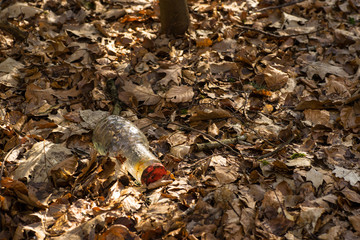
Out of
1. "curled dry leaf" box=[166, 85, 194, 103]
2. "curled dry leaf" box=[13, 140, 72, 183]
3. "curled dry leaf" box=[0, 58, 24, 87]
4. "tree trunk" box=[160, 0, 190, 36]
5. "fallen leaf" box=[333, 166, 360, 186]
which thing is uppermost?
"tree trunk" box=[160, 0, 190, 36]

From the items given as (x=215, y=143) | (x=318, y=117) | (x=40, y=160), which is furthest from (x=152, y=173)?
(x=318, y=117)

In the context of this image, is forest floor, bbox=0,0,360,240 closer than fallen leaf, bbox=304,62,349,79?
Yes

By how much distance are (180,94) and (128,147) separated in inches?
38.0

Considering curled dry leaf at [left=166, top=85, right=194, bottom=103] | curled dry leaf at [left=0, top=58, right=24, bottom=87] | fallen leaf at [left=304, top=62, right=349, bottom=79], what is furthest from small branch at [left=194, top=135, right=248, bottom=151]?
curled dry leaf at [left=0, top=58, right=24, bottom=87]

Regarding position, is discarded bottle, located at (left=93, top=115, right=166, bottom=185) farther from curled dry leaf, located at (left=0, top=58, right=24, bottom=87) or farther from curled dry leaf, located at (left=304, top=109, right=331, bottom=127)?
curled dry leaf, located at (left=304, top=109, right=331, bottom=127)

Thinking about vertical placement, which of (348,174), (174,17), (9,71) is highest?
(174,17)

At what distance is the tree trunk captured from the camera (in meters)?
4.47

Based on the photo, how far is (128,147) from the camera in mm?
2990

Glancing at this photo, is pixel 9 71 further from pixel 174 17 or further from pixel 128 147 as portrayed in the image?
pixel 174 17

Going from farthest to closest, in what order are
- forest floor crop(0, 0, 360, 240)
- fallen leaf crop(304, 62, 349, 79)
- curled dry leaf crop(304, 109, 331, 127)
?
fallen leaf crop(304, 62, 349, 79) → curled dry leaf crop(304, 109, 331, 127) → forest floor crop(0, 0, 360, 240)

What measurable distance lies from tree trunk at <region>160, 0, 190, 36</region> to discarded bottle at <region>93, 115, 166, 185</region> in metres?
1.82

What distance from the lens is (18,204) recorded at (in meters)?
2.46

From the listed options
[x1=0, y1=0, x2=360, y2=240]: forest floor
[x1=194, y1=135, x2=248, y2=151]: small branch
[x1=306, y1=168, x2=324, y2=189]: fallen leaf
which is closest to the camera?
[x1=0, y1=0, x2=360, y2=240]: forest floor

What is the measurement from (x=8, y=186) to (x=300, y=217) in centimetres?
200
